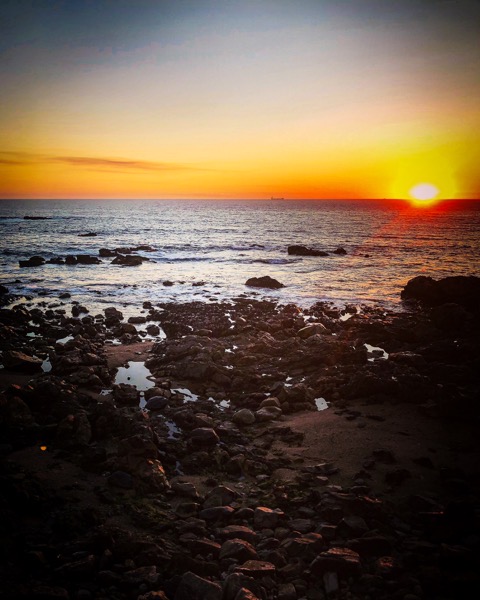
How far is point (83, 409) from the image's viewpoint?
9797mm

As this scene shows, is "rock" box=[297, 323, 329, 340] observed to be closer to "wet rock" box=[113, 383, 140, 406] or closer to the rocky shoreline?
the rocky shoreline

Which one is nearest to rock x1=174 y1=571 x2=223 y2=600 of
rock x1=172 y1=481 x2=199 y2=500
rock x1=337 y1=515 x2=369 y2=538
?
rock x1=172 y1=481 x2=199 y2=500

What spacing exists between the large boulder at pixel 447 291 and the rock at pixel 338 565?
21.3 m

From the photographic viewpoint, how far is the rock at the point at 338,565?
546 centimetres

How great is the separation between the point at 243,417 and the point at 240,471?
2217 millimetres

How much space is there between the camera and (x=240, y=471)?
8.17 meters

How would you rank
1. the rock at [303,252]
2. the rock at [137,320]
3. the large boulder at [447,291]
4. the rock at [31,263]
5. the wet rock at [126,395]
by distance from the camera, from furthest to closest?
the rock at [303,252] < the rock at [31,263] < the large boulder at [447,291] < the rock at [137,320] < the wet rock at [126,395]

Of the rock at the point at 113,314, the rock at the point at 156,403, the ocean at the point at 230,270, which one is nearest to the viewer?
the rock at the point at 156,403

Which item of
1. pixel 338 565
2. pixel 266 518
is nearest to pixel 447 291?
pixel 266 518

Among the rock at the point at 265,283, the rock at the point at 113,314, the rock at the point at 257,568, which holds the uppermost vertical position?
the rock at the point at 265,283

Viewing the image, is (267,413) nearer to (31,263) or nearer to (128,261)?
(128,261)

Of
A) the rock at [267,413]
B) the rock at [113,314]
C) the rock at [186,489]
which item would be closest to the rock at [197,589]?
the rock at [186,489]

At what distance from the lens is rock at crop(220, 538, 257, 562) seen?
5770mm

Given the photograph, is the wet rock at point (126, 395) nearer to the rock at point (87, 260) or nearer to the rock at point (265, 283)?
the rock at point (265, 283)
